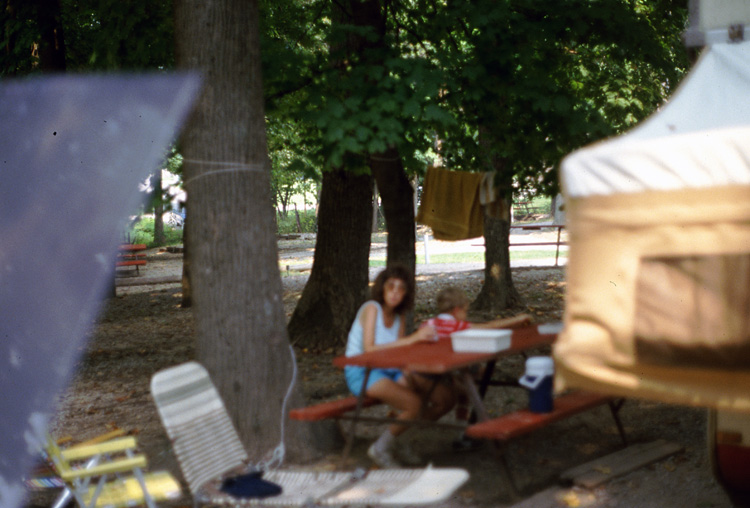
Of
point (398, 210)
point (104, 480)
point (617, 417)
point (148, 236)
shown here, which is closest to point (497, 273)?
point (398, 210)

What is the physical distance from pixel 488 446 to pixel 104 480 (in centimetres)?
217

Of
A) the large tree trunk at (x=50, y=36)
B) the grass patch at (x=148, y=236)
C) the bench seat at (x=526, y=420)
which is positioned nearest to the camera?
the bench seat at (x=526, y=420)

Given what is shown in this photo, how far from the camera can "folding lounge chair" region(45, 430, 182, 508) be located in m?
4.22

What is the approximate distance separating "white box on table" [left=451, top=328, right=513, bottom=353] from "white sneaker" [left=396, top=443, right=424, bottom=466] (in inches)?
38.1

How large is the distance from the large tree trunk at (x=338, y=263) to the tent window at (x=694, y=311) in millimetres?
7408

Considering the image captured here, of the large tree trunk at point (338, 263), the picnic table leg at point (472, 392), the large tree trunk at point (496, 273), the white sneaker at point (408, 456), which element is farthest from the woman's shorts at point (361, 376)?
the large tree trunk at point (496, 273)

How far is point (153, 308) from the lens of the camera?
16672 mm

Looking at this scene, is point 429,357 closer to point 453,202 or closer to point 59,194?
point 453,202

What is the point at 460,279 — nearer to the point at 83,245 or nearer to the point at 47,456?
the point at 83,245

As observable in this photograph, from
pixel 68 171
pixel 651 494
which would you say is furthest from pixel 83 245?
pixel 651 494

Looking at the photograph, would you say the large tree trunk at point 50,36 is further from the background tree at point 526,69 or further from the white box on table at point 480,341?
the white box on table at point 480,341

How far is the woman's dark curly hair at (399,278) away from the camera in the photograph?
5648 millimetres

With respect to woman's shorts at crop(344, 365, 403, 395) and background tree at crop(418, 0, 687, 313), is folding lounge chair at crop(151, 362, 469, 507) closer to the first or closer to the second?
woman's shorts at crop(344, 365, 403, 395)

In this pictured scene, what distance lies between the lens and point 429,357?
504cm
